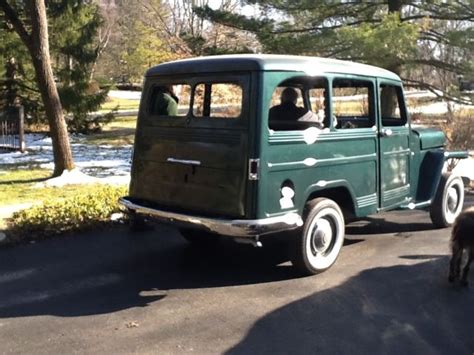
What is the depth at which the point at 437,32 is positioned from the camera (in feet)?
49.5

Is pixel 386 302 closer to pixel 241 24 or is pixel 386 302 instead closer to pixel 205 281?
pixel 205 281

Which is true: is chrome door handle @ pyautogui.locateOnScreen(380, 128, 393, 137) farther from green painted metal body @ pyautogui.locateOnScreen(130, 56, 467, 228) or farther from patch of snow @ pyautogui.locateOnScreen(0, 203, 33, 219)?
patch of snow @ pyautogui.locateOnScreen(0, 203, 33, 219)

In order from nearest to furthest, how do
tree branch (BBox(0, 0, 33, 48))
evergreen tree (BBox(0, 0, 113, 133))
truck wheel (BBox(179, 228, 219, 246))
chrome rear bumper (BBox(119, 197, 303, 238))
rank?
chrome rear bumper (BBox(119, 197, 303, 238)), truck wheel (BBox(179, 228, 219, 246)), tree branch (BBox(0, 0, 33, 48)), evergreen tree (BBox(0, 0, 113, 133))

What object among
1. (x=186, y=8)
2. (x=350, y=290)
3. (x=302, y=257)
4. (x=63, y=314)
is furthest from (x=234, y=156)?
(x=186, y=8)

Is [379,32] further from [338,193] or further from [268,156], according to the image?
[268,156]

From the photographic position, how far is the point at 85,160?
1483 cm

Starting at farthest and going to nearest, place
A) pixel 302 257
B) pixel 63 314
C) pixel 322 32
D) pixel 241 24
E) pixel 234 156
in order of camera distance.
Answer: pixel 241 24, pixel 322 32, pixel 302 257, pixel 234 156, pixel 63 314

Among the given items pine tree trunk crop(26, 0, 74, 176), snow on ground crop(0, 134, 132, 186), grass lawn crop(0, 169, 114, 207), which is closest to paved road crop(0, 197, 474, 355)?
grass lawn crop(0, 169, 114, 207)

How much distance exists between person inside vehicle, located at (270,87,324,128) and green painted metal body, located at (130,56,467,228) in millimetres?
181

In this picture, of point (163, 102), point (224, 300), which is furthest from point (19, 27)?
point (224, 300)

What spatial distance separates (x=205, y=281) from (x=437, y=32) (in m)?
12.0

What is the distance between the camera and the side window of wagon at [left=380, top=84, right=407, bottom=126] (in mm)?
7046

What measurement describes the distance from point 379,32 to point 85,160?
7778 mm

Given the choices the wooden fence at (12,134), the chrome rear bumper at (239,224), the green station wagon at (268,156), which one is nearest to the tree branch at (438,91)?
the green station wagon at (268,156)
